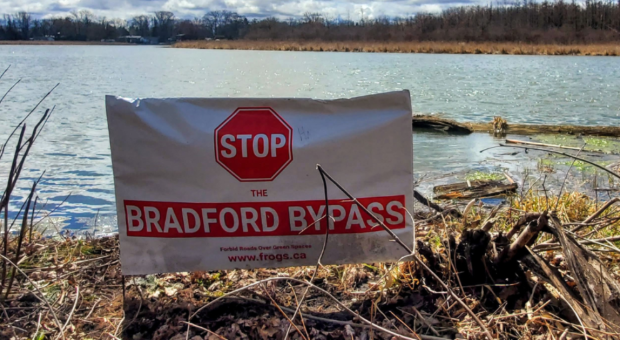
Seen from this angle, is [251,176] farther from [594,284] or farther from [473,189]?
[473,189]

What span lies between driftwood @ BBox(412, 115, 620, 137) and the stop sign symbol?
10.3 metres

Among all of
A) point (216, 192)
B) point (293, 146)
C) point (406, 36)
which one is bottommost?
point (216, 192)

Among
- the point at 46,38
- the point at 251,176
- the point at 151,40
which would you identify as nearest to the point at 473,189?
the point at 251,176

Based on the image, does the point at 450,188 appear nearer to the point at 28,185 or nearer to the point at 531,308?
the point at 531,308

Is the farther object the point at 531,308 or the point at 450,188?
the point at 450,188

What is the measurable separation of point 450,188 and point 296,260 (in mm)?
4528

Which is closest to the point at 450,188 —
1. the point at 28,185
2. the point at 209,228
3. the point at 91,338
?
the point at 209,228

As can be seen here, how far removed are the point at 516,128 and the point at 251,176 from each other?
11.1m

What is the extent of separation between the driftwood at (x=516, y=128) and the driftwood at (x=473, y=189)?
220 inches

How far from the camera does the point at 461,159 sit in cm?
959

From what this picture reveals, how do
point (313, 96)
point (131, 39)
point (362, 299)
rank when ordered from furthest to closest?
point (131, 39), point (313, 96), point (362, 299)

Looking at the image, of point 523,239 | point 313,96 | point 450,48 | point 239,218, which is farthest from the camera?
point 450,48

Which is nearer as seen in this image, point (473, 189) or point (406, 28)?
point (473, 189)

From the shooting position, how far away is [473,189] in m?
6.90
